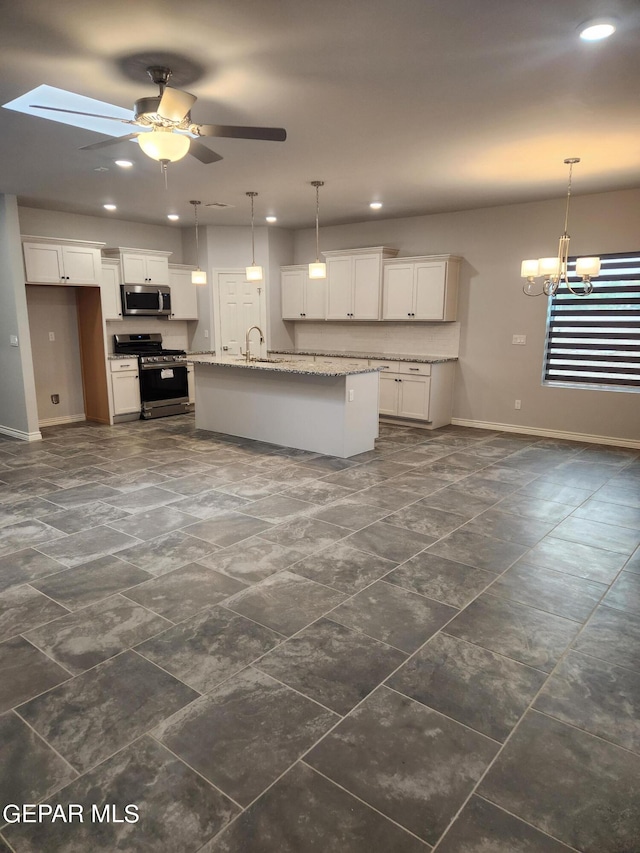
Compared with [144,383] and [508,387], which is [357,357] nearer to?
[508,387]

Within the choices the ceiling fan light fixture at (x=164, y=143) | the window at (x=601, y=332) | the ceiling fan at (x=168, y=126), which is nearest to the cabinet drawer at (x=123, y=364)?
the ceiling fan at (x=168, y=126)

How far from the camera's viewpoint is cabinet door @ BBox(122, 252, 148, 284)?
24.7ft

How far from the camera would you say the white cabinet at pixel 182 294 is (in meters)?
8.30

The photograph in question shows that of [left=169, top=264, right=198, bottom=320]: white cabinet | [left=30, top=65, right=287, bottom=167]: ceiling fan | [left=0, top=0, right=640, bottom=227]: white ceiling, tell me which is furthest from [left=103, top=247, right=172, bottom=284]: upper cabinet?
[left=30, top=65, right=287, bottom=167]: ceiling fan

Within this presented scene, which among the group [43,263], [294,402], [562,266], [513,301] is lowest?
[294,402]

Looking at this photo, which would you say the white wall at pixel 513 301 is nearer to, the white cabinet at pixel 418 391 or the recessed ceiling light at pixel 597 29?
the white cabinet at pixel 418 391

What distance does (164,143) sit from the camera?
2904 millimetres

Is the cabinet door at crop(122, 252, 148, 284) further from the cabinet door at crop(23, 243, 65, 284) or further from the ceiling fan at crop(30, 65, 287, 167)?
the ceiling fan at crop(30, 65, 287, 167)

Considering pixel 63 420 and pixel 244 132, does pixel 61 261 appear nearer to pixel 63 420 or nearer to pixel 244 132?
pixel 63 420

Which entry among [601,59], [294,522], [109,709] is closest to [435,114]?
[601,59]

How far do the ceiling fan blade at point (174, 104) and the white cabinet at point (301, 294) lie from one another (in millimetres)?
5433

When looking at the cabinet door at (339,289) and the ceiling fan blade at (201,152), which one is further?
the cabinet door at (339,289)

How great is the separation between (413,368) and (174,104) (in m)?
4.82

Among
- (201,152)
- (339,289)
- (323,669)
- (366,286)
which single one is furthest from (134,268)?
(323,669)
